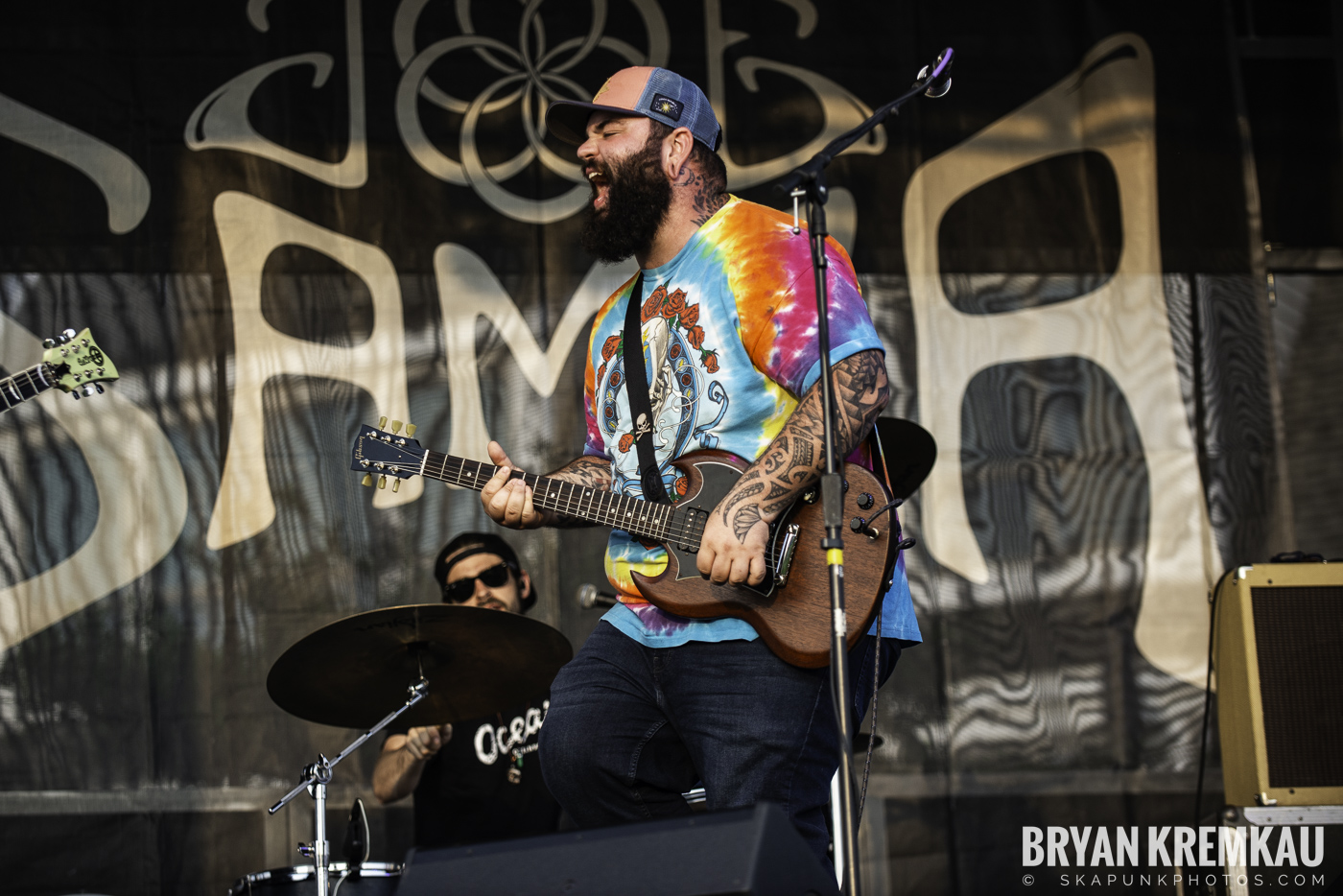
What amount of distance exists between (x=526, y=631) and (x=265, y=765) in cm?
151

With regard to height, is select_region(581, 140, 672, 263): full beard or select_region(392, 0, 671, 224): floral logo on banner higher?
select_region(392, 0, 671, 224): floral logo on banner

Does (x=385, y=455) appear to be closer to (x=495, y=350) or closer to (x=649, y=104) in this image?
(x=649, y=104)

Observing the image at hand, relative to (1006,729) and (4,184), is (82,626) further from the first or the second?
(1006,729)

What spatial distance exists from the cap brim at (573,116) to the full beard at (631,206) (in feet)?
0.39

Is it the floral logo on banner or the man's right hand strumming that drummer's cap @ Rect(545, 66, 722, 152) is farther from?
the floral logo on banner

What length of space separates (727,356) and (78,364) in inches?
93.3

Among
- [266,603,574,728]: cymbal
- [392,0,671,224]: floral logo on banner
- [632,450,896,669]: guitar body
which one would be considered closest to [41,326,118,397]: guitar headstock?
[266,603,574,728]: cymbal

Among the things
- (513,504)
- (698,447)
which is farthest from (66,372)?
(698,447)

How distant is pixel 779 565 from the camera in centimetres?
249

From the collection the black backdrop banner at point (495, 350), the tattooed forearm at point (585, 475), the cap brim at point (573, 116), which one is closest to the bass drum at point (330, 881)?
the tattooed forearm at point (585, 475)

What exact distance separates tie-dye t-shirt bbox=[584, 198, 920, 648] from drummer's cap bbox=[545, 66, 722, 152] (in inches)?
10.5

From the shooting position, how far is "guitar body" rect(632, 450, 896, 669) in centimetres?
245

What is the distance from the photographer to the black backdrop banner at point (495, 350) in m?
4.43

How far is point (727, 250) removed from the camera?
273cm
